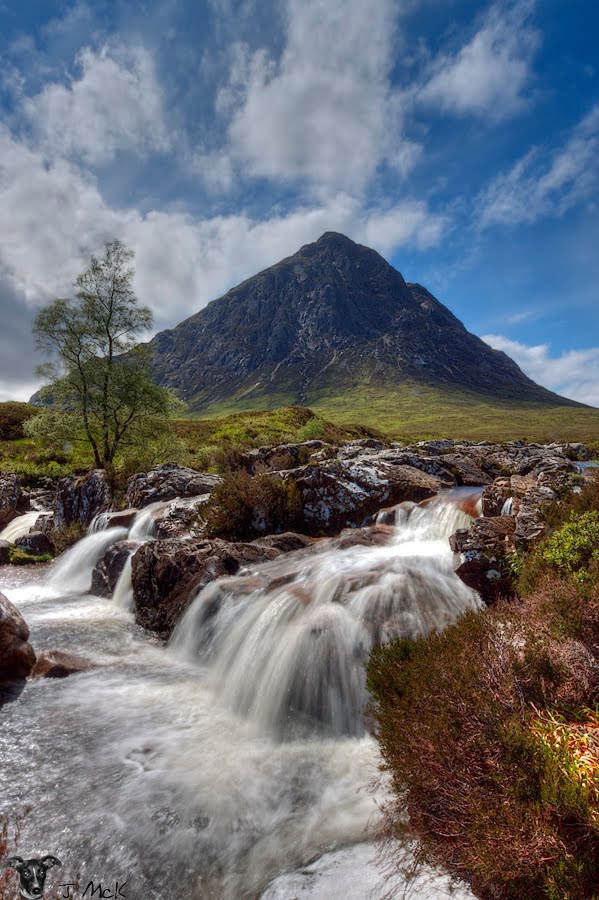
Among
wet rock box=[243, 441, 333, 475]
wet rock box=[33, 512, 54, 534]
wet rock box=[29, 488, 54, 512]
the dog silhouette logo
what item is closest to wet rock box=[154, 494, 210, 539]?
wet rock box=[243, 441, 333, 475]

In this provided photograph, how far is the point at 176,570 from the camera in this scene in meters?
12.8

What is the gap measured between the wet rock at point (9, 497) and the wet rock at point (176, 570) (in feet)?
57.8

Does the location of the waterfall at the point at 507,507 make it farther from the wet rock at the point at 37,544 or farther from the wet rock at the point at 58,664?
the wet rock at the point at 37,544

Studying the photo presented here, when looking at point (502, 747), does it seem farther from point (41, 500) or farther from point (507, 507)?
point (41, 500)

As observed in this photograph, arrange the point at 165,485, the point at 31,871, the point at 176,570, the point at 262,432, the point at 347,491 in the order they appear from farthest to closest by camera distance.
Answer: the point at 262,432
the point at 165,485
the point at 347,491
the point at 176,570
the point at 31,871

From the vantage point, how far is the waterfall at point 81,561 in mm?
16766

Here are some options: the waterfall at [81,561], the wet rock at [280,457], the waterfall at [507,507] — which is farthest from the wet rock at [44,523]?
the waterfall at [507,507]

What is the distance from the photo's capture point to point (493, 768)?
3.75 meters

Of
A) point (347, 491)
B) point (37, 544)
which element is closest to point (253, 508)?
point (347, 491)

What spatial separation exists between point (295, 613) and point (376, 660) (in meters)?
3.10

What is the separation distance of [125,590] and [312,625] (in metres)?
9.03

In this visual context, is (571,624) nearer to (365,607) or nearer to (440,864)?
(440,864)

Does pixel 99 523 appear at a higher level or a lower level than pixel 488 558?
lower

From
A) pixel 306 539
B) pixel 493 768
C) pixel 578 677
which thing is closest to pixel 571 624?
pixel 578 677
